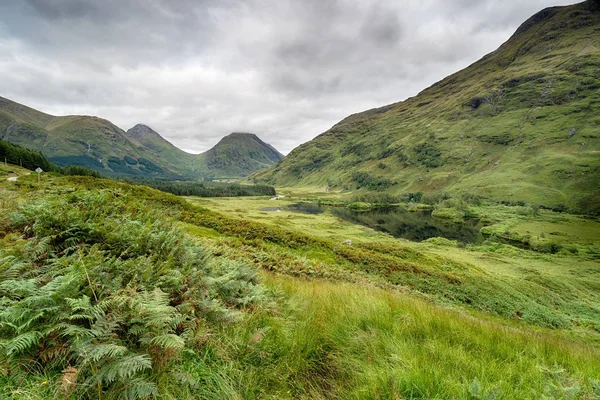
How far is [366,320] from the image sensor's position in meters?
4.74

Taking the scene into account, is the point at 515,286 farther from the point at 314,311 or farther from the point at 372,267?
the point at 314,311

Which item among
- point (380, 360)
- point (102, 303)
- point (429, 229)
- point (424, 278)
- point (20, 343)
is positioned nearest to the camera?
point (20, 343)

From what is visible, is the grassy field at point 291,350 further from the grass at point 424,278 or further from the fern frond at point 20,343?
the grass at point 424,278

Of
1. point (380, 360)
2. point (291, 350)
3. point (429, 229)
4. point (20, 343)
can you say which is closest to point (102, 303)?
point (20, 343)

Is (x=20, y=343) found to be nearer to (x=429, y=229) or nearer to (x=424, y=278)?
(x=424, y=278)

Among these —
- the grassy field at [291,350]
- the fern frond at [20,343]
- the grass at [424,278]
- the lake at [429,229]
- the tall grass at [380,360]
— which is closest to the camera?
the fern frond at [20,343]

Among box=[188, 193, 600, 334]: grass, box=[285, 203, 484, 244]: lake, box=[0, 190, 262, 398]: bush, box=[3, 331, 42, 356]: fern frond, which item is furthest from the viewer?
box=[285, 203, 484, 244]: lake

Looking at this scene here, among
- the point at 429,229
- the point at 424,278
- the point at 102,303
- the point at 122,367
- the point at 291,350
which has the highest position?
the point at 102,303

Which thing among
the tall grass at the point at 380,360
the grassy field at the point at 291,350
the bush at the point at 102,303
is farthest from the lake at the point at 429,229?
the bush at the point at 102,303

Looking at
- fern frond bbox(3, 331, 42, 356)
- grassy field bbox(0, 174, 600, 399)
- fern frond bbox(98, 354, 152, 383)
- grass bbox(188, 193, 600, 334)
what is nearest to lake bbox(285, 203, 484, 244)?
grass bbox(188, 193, 600, 334)

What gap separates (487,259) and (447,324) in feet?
174

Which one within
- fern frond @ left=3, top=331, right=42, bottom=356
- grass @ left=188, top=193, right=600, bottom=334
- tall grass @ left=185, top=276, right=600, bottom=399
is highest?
fern frond @ left=3, top=331, right=42, bottom=356

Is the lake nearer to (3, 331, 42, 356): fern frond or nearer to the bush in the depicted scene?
the bush

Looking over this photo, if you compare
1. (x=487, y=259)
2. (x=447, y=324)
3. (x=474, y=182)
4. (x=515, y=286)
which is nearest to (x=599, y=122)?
(x=474, y=182)
